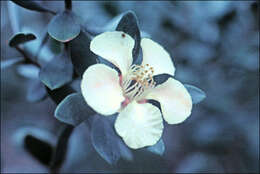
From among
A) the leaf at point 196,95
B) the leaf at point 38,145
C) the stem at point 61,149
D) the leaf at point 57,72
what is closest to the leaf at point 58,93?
the leaf at point 57,72

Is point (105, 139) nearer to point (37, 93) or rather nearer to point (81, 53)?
point (81, 53)

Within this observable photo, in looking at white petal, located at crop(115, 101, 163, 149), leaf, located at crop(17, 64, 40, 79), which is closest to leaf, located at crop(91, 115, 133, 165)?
white petal, located at crop(115, 101, 163, 149)

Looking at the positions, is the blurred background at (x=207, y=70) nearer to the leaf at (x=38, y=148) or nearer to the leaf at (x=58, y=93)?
the leaf at (x=38, y=148)

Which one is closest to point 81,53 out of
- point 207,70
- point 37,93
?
point 37,93

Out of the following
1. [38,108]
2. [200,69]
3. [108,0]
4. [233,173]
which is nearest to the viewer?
[108,0]

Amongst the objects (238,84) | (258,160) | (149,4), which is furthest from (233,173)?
(149,4)

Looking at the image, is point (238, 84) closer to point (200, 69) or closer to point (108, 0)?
point (200, 69)

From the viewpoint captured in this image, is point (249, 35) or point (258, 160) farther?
point (258, 160)

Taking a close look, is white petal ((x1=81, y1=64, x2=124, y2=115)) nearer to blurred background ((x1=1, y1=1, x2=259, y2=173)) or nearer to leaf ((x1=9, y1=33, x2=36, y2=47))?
leaf ((x1=9, y1=33, x2=36, y2=47))
